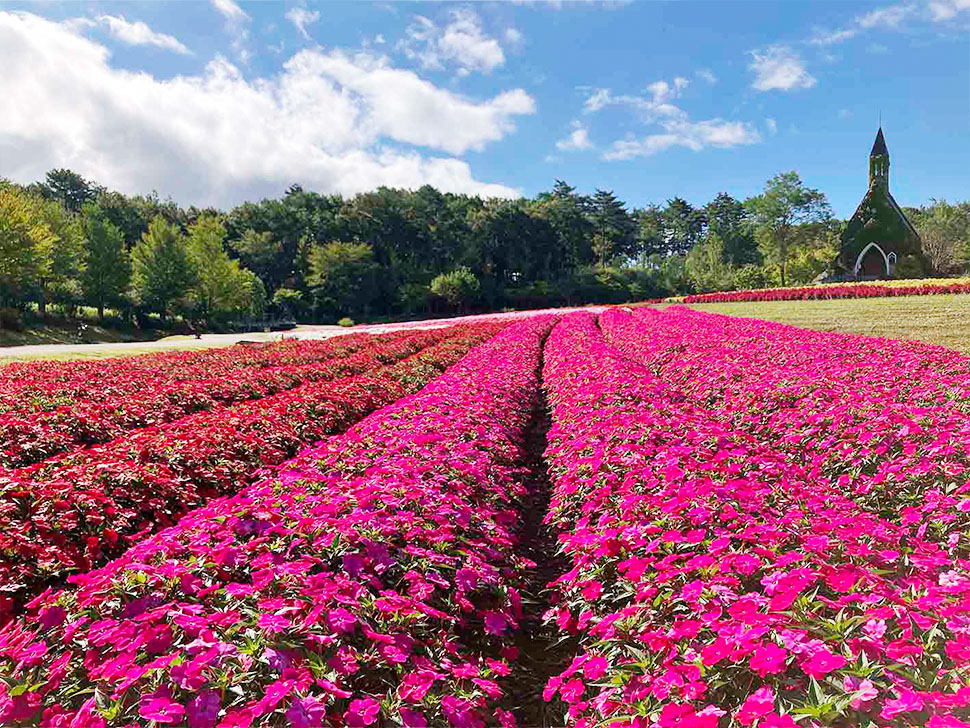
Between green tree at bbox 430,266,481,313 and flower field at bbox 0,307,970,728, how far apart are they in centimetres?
4234

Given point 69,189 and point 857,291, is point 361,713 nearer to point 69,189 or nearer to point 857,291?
point 857,291

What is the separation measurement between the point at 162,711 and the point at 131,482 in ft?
10.5

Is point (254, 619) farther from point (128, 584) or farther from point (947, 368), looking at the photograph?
point (947, 368)

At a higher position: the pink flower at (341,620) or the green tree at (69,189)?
the green tree at (69,189)

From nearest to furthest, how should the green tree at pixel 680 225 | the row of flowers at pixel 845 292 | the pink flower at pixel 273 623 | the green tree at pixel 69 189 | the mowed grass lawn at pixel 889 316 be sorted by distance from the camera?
the pink flower at pixel 273 623, the mowed grass lawn at pixel 889 316, the row of flowers at pixel 845 292, the green tree at pixel 69 189, the green tree at pixel 680 225

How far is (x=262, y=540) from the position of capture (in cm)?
280

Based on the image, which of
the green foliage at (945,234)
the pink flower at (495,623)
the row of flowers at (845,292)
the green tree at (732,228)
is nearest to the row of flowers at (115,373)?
the pink flower at (495,623)

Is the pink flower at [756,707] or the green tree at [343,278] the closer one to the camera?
the pink flower at [756,707]

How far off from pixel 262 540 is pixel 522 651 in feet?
4.91

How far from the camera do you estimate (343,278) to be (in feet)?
159

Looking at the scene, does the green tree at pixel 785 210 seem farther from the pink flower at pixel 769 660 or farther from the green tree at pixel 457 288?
the pink flower at pixel 769 660

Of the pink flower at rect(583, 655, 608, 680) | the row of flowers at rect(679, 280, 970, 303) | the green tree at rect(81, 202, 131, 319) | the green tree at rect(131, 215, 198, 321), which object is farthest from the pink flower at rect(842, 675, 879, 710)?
the green tree at rect(81, 202, 131, 319)

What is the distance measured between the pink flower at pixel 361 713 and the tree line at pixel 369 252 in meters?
37.1

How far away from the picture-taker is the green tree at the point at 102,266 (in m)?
38.5
